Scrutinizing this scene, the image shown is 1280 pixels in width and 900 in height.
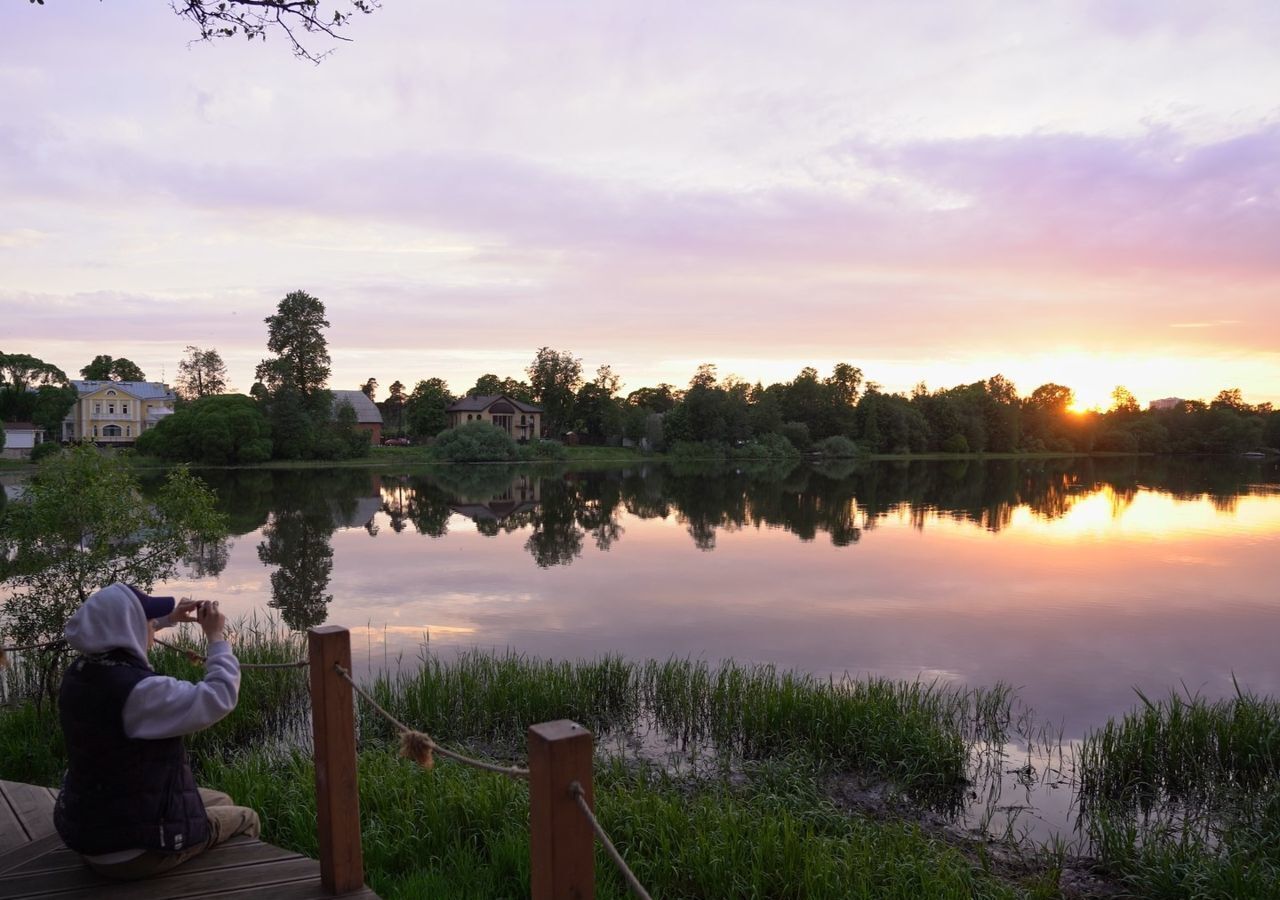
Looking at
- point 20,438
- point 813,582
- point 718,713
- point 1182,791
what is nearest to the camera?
point 1182,791

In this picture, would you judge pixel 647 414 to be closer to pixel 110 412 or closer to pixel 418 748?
pixel 110 412

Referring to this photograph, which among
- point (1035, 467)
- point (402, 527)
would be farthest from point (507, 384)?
point (402, 527)

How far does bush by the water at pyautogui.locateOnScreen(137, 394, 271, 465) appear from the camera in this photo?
6031 centimetres

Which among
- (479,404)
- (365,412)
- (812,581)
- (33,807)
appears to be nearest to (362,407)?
(365,412)

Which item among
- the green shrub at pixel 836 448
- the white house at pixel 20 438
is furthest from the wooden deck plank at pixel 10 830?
the green shrub at pixel 836 448

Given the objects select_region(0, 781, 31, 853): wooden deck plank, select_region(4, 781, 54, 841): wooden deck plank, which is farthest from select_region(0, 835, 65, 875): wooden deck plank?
select_region(4, 781, 54, 841): wooden deck plank

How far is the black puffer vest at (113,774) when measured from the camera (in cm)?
337

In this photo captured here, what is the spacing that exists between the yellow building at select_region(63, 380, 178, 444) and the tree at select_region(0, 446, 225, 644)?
7642 cm

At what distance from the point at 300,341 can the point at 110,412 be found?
76.5 ft

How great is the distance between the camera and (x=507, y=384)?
11138 centimetres

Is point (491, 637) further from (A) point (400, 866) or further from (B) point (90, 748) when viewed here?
(B) point (90, 748)

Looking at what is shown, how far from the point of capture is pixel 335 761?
149 inches

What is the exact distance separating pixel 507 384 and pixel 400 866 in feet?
353

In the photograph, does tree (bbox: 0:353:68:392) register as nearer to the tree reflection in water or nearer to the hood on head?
the tree reflection in water
